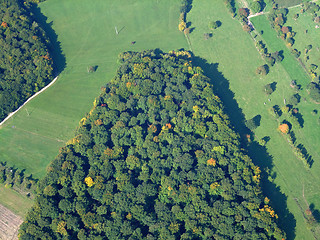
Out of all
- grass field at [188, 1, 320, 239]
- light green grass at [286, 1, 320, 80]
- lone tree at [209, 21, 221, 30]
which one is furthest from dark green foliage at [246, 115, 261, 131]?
lone tree at [209, 21, 221, 30]

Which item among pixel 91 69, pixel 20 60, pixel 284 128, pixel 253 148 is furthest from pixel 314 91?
pixel 20 60

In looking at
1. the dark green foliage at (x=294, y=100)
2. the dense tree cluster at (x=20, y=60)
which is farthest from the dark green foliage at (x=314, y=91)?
the dense tree cluster at (x=20, y=60)

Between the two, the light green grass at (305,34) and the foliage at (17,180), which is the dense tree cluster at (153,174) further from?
the light green grass at (305,34)

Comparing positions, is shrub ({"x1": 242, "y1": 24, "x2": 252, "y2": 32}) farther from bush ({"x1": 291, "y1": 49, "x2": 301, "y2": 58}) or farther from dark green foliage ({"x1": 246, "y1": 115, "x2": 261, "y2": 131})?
dark green foliage ({"x1": 246, "y1": 115, "x2": 261, "y2": 131})

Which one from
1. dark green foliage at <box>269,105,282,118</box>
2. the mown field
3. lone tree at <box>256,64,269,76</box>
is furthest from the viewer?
lone tree at <box>256,64,269,76</box>

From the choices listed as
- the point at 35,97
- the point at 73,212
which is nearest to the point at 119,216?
the point at 73,212

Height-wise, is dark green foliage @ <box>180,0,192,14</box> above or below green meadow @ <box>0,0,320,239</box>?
above

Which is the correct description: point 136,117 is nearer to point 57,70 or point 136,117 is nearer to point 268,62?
point 57,70
